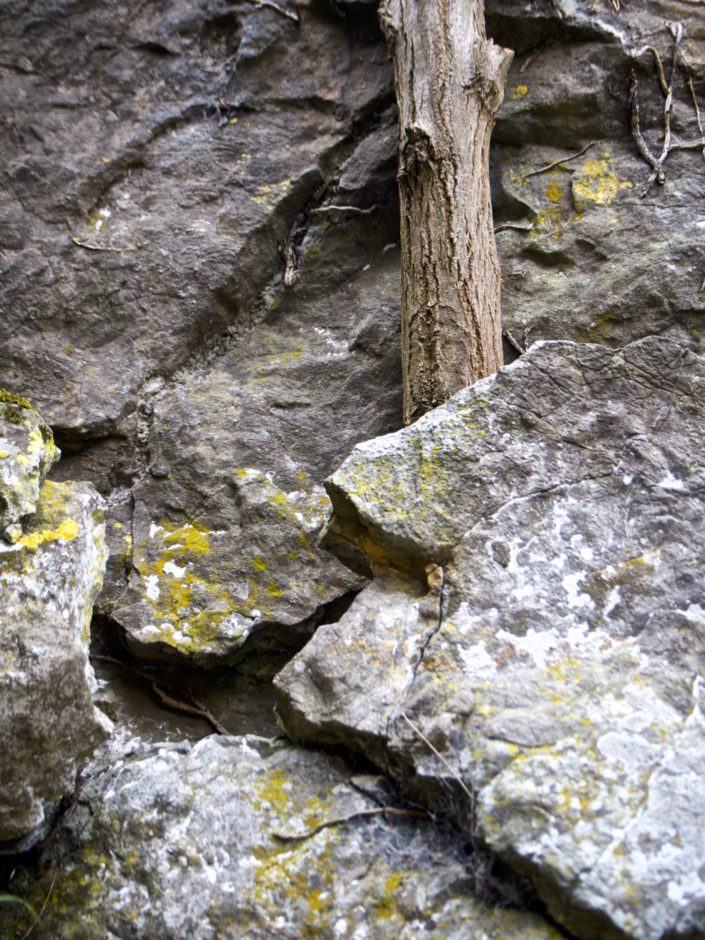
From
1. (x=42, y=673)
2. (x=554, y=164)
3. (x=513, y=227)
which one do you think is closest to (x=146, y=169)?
(x=513, y=227)

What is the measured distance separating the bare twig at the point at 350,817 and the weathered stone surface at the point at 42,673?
405 millimetres

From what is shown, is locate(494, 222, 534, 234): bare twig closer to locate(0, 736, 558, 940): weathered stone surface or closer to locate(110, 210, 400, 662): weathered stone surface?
locate(110, 210, 400, 662): weathered stone surface

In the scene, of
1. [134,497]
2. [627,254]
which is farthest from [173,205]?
[627,254]

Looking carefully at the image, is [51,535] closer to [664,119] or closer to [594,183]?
[594,183]

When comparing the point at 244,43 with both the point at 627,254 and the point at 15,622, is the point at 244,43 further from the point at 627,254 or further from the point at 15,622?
the point at 15,622

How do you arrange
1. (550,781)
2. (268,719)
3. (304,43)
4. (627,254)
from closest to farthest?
1. (550,781)
2. (268,719)
3. (627,254)
4. (304,43)

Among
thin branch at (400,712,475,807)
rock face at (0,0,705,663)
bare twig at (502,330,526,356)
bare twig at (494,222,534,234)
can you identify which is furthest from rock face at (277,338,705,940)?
bare twig at (494,222,534,234)

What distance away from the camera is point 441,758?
1.37 m

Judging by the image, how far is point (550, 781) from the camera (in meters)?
1.27

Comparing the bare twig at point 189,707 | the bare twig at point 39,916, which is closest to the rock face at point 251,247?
the bare twig at point 189,707

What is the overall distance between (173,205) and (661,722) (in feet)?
7.33

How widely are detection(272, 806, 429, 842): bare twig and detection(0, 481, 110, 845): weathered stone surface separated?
0.41 m

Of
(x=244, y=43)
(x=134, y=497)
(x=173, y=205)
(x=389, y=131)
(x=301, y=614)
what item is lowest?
(x=301, y=614)

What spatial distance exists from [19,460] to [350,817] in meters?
0.97
